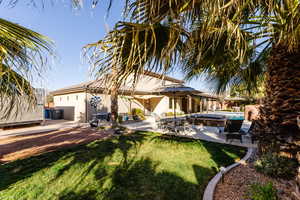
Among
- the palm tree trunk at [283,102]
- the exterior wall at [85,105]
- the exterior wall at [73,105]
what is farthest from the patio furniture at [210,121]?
the exterior wall at [73,105]

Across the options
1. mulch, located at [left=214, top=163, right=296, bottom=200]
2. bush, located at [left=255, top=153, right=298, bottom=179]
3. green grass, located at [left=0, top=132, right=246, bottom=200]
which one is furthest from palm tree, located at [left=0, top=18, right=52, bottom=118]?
bush, located at [left=255, top=153, right=298, bottom=179]

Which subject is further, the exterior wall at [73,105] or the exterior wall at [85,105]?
the exterior wall at [73,105]

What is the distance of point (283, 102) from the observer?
346cm

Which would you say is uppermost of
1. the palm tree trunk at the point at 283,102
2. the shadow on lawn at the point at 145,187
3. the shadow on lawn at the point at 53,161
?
the palm tree trunk at the point at 283,102

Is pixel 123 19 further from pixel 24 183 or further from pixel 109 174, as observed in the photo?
pixel 24 183

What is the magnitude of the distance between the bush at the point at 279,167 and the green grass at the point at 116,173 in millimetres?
1441

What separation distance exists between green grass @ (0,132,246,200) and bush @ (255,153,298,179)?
1.44 metres

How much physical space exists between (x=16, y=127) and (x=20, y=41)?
58.8 ft

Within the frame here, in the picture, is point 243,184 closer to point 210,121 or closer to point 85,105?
point 210,121

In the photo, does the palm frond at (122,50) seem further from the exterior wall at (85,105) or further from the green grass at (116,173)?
the exterior wall at (85,105)

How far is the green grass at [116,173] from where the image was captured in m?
3.51

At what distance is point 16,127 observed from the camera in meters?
13.7

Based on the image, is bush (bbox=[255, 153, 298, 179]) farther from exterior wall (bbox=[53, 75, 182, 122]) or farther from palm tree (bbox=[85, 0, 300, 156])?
exterior wall (bbox=[53, 75, 182, 122])

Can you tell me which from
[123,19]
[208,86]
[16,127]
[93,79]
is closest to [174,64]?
[123,19]
